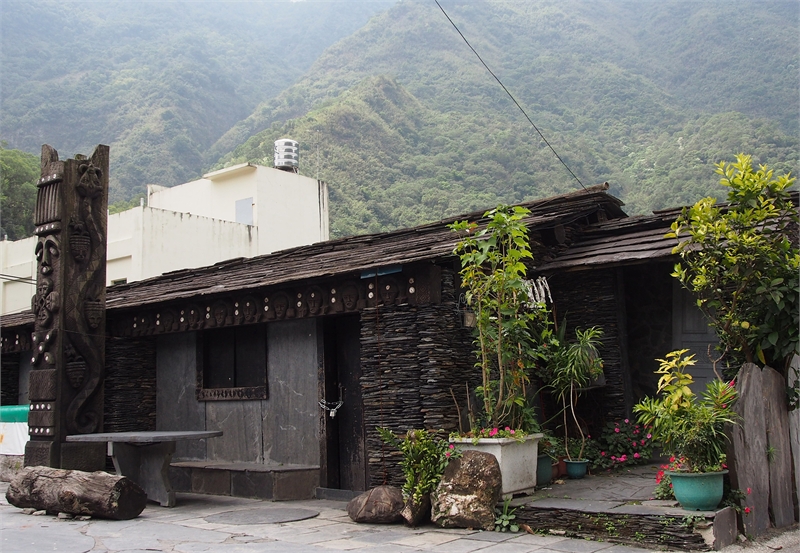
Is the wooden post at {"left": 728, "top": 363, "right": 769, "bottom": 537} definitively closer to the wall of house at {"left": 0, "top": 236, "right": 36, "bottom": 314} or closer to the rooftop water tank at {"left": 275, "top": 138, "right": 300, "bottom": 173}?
the rooftop water tank at {"left": 275, "top": 138, "right": 300, "bottom": 173}

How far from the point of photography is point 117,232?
2436 centimetres

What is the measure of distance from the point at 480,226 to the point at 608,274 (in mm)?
1778

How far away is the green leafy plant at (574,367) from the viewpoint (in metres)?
8.66

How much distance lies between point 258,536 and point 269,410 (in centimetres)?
331

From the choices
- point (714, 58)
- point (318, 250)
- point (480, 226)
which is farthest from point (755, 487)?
point (714, 58)

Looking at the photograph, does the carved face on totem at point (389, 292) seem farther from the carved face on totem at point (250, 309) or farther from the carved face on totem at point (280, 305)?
the carved face on totem at point (250, 309)

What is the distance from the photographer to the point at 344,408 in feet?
33.4

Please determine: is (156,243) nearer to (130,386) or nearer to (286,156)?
(286,156)

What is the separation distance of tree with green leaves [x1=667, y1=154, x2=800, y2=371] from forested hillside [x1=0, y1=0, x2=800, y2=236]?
1950 cm

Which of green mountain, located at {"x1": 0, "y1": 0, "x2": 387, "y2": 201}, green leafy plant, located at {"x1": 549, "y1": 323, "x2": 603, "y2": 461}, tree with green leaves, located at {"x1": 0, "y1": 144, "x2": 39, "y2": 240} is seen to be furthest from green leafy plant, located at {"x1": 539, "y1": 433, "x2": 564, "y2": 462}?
green mountain, located at {"x1": 0, "y1": 0, "x2": 387, "y2": 201}

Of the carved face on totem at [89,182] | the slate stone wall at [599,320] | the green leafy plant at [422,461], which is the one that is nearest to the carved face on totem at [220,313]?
the carved face on totem at [89,182]

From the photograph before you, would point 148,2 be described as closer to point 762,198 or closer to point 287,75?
point 287,75

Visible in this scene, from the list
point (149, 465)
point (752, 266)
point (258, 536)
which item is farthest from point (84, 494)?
point (752, 266)

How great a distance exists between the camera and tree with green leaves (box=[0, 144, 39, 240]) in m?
34.0
